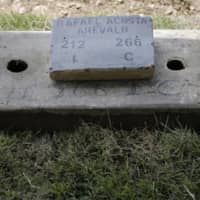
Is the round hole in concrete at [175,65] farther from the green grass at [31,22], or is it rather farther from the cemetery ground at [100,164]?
the green grass at [31,22]

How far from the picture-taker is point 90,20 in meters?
2.70

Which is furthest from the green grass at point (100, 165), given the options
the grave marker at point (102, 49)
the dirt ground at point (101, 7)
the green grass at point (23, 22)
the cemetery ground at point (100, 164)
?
the dirt ground at point (101, 7)

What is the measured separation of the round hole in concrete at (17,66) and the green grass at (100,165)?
0.29 metres

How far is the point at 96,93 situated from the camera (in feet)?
8.41

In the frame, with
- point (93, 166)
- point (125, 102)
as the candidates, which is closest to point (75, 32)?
point (125, 102)

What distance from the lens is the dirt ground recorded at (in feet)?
11.0

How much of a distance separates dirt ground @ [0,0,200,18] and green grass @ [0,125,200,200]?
3.18 ft

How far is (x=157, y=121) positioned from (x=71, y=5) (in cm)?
112

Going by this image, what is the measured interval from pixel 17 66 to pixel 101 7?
2.83 feet

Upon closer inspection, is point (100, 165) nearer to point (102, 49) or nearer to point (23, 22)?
point (102, 49)

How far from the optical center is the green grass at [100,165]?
2404 mm

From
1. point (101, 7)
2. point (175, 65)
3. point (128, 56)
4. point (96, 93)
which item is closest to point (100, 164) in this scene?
point (96, 93)

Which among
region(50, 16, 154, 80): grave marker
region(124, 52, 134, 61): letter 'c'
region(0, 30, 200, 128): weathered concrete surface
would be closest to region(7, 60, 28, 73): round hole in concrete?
region(0, 30, 200, 128): weathered concrete surface

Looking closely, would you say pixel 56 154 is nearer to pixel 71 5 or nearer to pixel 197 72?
pixel 197 72
